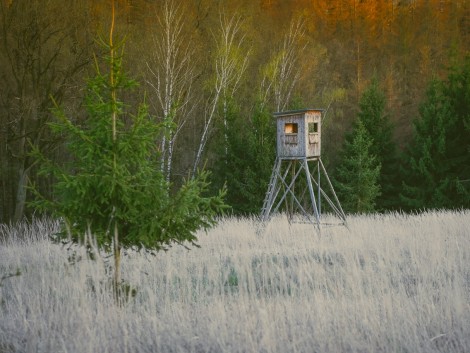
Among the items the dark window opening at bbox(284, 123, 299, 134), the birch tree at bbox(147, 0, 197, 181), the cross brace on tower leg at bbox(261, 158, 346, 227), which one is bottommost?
the cross brace on tower leg at bbox(261, 158, 346, 227)

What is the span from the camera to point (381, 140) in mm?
22344

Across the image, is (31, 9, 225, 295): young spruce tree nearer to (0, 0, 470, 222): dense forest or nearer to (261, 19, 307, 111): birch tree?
(0, 0, 470, 222): dense forest

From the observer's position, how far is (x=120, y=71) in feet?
18.3

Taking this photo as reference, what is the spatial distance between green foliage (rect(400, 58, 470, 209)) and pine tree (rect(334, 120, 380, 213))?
1895mm

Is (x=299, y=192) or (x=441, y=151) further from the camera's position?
(x=441, y=151)

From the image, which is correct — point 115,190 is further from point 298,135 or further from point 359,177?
point 359,177

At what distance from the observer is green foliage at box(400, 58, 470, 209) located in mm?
20375

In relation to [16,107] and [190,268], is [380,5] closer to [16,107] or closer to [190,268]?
[16,107]

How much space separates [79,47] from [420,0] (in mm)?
22947

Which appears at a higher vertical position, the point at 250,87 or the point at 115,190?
the point at 250,87

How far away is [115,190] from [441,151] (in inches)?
730

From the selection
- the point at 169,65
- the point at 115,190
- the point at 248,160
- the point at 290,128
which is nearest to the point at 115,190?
the point at 115,190

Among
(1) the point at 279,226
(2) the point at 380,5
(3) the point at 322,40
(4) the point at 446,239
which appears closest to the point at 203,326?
(4) the point at 446,239

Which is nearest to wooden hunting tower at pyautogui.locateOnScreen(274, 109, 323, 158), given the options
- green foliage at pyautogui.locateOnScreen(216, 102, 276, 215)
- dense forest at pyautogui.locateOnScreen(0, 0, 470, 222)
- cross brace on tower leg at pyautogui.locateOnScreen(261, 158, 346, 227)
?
cross brace on tower leg at pyautogui.locateOnScreen(261, 158, 346, 227)
